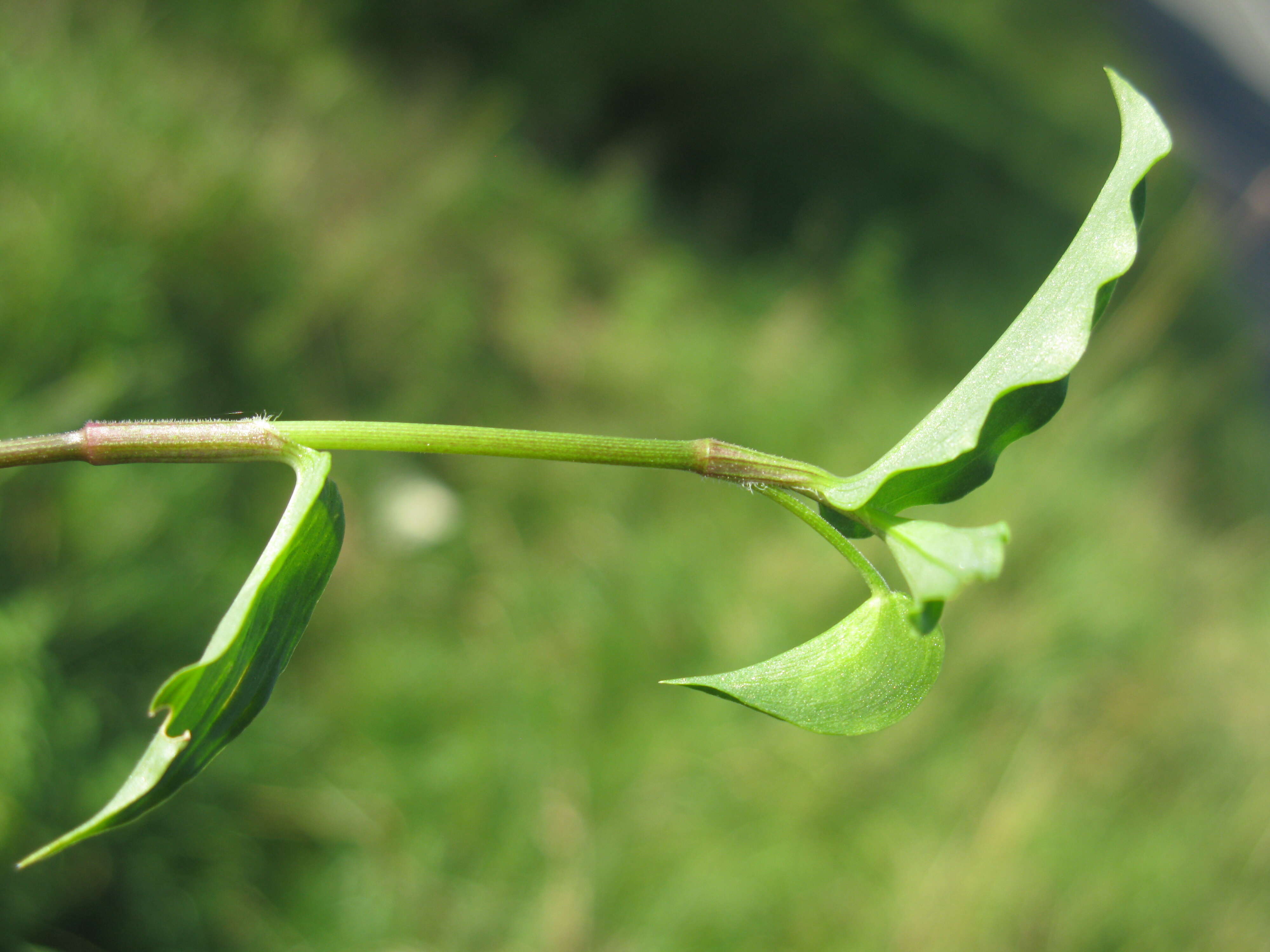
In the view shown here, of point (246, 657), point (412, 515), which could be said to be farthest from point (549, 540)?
point (246, 657)

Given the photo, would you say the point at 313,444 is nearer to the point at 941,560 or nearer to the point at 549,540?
the point at 941,560

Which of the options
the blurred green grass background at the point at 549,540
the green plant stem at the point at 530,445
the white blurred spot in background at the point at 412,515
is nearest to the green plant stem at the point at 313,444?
the green plant stem at the point at 530,445

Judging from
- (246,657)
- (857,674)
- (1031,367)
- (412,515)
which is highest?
(1031,367)

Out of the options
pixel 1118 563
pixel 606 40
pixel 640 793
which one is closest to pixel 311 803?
pixel 640 793

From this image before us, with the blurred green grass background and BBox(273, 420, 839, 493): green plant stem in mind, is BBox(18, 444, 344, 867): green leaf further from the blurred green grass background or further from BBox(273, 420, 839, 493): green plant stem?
the blurred green grass background

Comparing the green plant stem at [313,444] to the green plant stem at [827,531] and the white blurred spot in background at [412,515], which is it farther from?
the white blurred spot in background at [412,515]

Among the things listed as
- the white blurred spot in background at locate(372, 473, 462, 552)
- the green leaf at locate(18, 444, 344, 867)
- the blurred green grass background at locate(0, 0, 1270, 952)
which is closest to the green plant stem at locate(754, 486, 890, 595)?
the green leaf at locate(18, 444, 344, 867)

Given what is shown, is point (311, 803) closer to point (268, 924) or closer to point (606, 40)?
point (268, 924)
